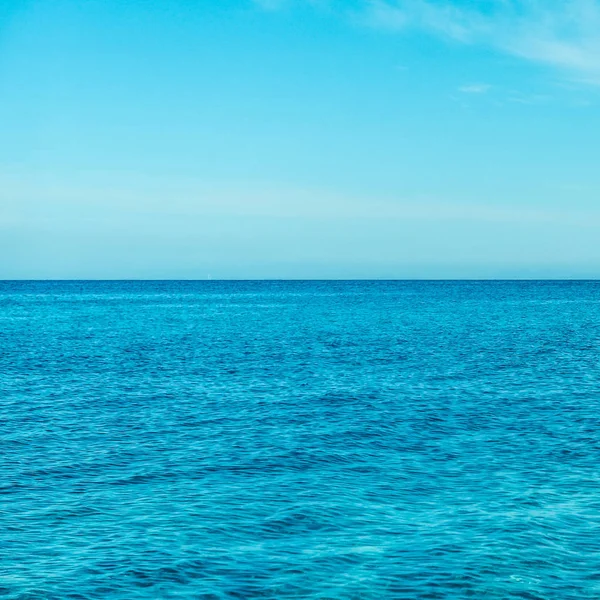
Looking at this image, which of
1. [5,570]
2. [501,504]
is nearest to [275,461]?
[501,504]

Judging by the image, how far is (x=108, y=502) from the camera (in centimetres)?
2506

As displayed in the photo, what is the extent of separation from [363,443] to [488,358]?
34.9 metres

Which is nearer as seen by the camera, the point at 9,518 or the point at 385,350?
the point at 9,518

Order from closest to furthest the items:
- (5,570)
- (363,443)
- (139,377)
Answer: (5,570)
(363,443)
(139,377)

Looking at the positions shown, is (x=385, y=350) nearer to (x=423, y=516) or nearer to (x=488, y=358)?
(x=488, y=358)

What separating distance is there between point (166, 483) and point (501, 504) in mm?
12332

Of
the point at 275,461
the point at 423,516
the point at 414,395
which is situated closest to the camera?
the point at 423,516

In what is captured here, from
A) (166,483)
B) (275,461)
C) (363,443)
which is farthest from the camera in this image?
(363,443)

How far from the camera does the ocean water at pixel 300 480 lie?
1948 centimetres

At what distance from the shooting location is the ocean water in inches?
767

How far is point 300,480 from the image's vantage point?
27.8 metres

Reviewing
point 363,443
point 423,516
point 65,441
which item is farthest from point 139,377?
point 423,516

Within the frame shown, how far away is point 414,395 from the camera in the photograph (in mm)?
46438

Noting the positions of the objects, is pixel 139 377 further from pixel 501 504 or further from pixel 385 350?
pixel 501 504
